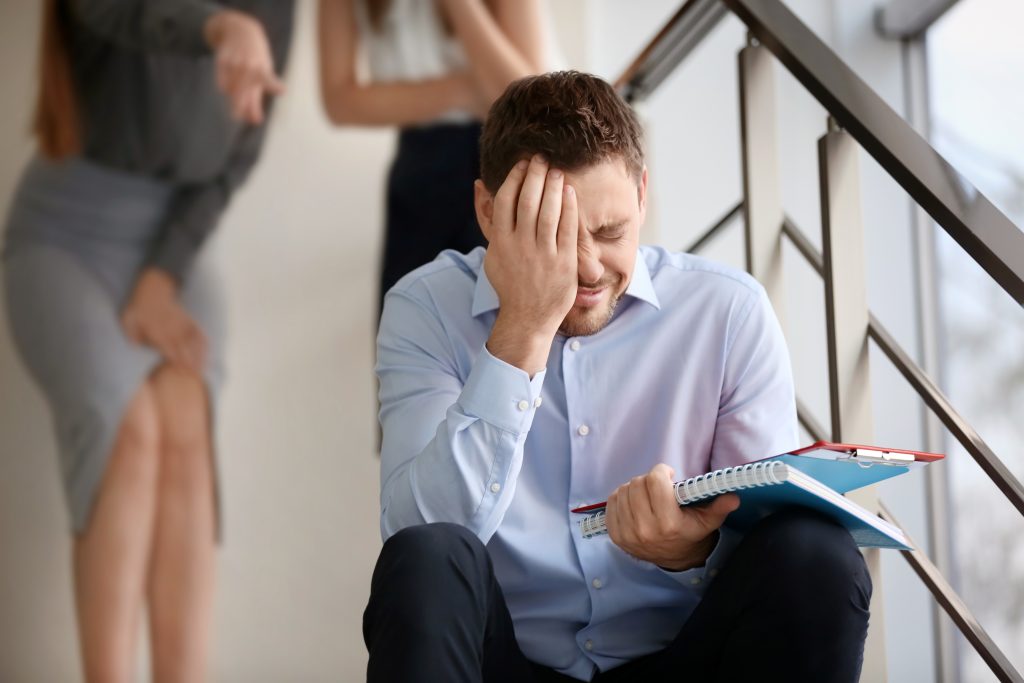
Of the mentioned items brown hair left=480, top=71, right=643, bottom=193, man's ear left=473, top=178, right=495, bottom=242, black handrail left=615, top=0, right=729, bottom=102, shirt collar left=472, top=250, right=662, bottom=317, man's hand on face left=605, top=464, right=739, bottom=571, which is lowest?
man's hand on face left=605, top=464, right=739, bottom=571

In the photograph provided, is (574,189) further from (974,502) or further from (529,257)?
(974,502)

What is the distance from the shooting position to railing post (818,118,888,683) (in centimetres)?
125

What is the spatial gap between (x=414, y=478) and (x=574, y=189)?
0.37 m

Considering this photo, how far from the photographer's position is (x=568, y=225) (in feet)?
3.68

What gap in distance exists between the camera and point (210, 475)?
82.0 inches

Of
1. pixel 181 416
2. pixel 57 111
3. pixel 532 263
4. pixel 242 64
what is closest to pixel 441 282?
pixel 532 263

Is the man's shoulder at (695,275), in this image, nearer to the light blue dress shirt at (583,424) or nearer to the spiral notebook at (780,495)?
the light blue dress shirt at (583,424)

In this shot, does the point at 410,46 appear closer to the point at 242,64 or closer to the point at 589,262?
the point at 242,64

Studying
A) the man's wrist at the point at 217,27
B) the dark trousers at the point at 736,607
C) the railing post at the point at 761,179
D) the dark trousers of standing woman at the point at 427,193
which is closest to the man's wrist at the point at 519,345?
the dark trousers at the point at 736,607

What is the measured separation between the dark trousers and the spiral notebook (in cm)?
2

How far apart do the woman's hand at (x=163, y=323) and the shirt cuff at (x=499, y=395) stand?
1.19 m

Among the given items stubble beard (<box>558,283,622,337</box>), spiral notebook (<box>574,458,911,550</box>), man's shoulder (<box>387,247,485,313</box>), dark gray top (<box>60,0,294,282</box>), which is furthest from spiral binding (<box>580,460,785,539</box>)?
dark gray top (<box>60,0,294,282</box>)

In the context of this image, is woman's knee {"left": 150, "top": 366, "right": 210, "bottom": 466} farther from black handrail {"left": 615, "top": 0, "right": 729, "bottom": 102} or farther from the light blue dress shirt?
black handrail {"left": 615, "top": 0, "right": 729, "bottom": 102}

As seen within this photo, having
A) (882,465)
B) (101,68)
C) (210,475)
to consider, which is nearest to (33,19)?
(101,68)
